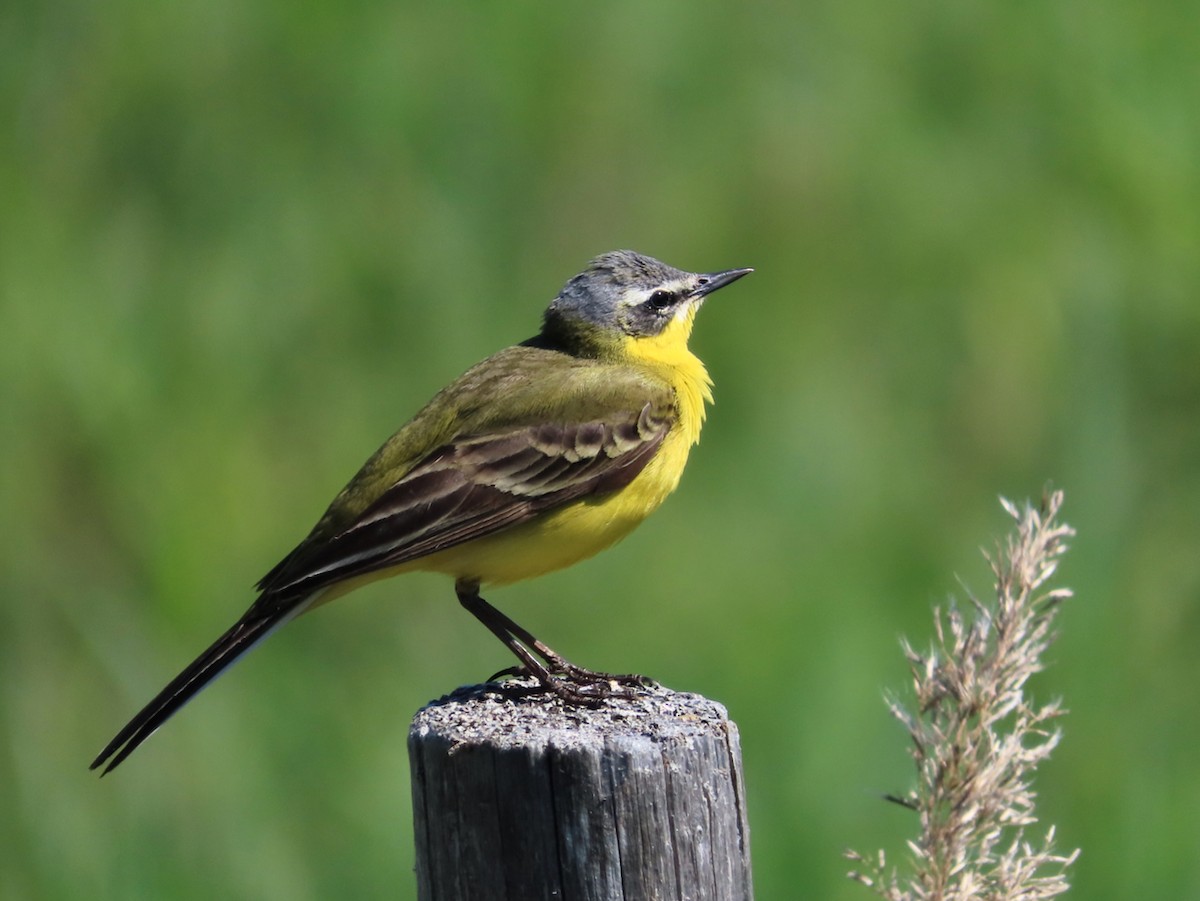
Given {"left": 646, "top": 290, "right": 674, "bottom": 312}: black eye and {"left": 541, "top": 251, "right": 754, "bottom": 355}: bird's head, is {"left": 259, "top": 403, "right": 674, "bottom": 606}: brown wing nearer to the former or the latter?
{"left": 541, "top": 251, "right": 754, "bottom": 355}: bird's head

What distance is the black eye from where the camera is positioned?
23.5 ft

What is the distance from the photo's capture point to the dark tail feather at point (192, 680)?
5.27 meters

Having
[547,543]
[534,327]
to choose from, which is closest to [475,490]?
[547,543]

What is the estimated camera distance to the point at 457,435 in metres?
6.12

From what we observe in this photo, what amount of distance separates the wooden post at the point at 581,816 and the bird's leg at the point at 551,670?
0.63 metres

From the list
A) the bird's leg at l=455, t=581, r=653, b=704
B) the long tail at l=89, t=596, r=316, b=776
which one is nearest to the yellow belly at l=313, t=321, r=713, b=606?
the bird's leg at l=455, t=581, r=653, b=704

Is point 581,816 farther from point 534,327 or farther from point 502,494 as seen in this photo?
point 534,327

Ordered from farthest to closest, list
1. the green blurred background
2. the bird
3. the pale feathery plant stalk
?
the green blurred background → the bird → the pale feathery plant stalk

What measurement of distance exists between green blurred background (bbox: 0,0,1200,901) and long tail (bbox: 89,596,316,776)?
6.77ft

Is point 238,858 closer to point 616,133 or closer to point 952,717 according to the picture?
point 952,717

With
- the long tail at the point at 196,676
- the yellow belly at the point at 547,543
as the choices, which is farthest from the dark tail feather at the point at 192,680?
the yellow belly at the point at 547,543

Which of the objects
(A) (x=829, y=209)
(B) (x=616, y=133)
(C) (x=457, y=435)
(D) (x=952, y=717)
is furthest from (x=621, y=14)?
(D) (x=952, y=717)

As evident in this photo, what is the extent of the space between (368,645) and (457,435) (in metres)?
3.32

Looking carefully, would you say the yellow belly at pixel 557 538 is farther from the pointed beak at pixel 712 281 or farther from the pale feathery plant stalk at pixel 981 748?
the pale feathery plant stalk at pixel 981 748
